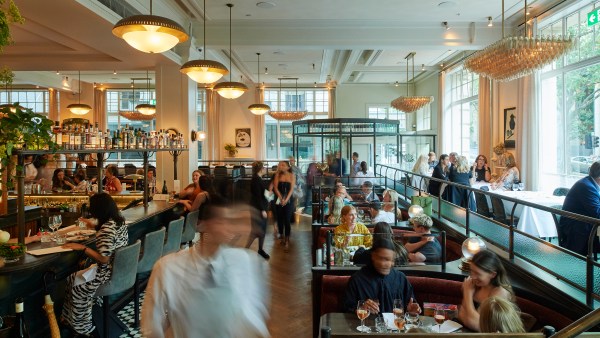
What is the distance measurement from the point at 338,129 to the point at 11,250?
8.45m

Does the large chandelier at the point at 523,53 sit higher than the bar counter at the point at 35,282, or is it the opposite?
the large chandelier at the point at 523,53

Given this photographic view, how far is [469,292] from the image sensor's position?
2709 millimetres

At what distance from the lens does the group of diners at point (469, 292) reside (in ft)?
6.82

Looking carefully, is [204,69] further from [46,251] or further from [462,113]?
[462,113]

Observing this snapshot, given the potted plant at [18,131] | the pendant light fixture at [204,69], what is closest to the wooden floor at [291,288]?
the potted plant at [18,131]

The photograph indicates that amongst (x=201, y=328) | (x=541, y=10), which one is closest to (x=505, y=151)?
(x=541, y=10)

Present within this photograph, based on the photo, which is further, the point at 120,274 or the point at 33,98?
the point at 33,98

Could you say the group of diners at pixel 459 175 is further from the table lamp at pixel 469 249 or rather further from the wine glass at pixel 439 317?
the wine glass at pixel 439 317

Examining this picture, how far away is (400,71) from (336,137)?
5593 millimetres

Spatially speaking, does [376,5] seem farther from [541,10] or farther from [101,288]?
[101,288]

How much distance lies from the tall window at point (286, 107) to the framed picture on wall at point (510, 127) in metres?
10.2

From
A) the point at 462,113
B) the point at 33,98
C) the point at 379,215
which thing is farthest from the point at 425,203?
the point at 33,98

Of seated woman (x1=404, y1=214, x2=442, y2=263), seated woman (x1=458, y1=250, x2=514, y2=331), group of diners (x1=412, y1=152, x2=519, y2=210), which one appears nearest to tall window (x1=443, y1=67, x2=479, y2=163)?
group of diners (x1=412, y1=152, x2=519, y2=210)

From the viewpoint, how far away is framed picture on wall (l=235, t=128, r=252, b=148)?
18.7 meters
